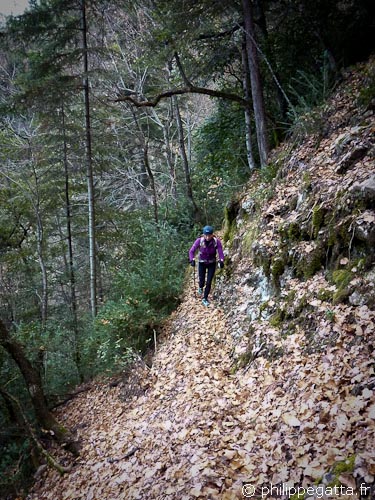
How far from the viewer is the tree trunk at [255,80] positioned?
25.8 feet

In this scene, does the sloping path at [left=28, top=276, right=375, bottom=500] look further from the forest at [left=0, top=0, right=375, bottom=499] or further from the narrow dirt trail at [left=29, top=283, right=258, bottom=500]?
the forest at [left=0, top=0, right=375, bottom=499]

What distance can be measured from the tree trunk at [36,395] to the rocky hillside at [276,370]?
34 centimetres

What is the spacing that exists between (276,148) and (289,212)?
3.52 meters

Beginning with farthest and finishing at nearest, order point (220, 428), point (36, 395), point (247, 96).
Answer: point (247, 96) < point (36, 395) < point (220, 428)

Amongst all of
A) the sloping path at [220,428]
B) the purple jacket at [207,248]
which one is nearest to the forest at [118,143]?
the sloping path at [220,428]

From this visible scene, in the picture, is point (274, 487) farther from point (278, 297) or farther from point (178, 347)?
point (178, 347)

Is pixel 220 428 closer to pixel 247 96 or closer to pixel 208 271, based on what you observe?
pixel 208 271

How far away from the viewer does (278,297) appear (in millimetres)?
5750

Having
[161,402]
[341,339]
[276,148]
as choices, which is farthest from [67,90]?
[341,339]

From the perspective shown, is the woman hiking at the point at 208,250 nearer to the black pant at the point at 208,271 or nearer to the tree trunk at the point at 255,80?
the black pant at the point at 208,271

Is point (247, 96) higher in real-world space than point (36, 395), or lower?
higher

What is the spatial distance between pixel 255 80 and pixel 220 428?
8.21 m

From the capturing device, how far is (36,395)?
7477mm

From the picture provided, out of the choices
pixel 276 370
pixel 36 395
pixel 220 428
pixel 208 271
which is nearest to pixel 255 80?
pixel 208 271
